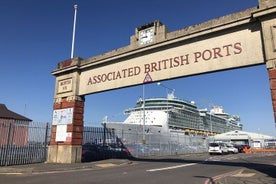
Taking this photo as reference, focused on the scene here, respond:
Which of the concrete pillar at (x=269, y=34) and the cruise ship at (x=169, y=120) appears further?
the cruise ship at (x=169, y=120)

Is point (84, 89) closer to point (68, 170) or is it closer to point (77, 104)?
point (77, 104)

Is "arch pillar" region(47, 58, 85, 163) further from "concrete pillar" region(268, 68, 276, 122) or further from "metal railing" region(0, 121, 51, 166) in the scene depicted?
"concrete pillar" region(268, 68, 276, 122)

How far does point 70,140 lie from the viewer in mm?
17578

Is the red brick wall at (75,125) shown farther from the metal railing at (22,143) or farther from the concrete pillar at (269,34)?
the concrete pillar at (269,34)

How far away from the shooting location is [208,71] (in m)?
13.1

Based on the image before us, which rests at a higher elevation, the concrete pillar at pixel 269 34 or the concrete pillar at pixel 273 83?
the concrete pillar at pixel 269 34

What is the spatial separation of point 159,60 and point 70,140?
820 centimetres

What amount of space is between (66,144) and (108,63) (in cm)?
625

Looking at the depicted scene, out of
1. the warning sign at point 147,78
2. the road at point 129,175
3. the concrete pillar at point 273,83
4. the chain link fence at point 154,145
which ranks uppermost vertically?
the warning sign at point 147,78

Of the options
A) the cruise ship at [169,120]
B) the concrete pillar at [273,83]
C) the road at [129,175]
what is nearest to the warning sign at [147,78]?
the road at [129,175]

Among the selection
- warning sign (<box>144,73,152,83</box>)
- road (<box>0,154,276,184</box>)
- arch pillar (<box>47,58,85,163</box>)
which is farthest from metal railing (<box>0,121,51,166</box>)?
warning sign (<box>144,73,152,83</box>)

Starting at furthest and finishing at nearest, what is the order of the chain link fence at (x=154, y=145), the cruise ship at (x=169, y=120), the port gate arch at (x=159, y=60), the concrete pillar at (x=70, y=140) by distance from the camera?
the cruise ship at (x=169, y=120), the chain link fence at (x=154, y=145), the concrete pillar at (x=70, y=140), the port gate arch at (x=159, y=60)

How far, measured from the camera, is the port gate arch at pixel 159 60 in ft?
37.9

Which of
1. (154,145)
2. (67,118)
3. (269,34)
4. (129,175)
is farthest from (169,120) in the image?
(269,34)
